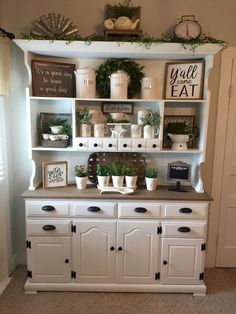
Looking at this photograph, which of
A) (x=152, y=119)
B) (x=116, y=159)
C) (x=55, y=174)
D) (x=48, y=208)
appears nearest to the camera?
(x=48, y=208)

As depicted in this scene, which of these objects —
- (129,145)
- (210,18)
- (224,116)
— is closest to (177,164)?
(129,145)

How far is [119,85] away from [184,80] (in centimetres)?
58

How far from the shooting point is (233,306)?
224cm

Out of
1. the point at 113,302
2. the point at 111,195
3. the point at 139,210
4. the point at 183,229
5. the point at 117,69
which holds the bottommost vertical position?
the point at 113,302

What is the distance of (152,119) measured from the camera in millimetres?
2324

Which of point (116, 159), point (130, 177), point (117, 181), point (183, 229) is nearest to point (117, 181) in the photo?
point (117, 181)

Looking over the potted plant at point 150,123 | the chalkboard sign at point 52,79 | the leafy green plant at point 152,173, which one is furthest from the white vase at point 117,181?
the chalkboard sign at point 52,79

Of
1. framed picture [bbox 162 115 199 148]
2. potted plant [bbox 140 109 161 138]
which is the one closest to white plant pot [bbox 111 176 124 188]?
potted plant [bbox 140 109 161 138]

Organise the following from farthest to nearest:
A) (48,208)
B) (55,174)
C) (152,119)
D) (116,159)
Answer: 1. (116,159)
2. (55,174)
3. (152,119)
4. (48,208)

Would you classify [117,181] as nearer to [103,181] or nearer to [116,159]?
[103,181]

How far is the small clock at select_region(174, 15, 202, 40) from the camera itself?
2223mm

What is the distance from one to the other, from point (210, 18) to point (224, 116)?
2.86 ft

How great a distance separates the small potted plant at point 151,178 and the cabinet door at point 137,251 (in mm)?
316

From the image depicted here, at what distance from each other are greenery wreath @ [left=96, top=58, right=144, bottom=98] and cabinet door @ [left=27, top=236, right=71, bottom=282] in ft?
4.35
